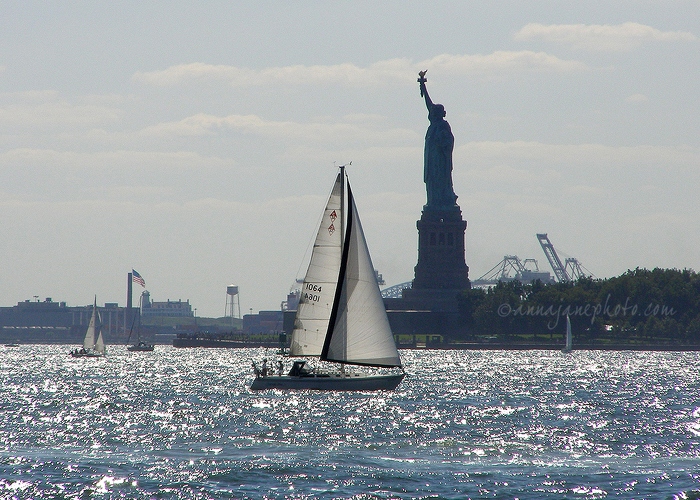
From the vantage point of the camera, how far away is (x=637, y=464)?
4356cm

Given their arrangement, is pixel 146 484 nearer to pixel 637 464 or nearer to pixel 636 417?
pixel 637 464

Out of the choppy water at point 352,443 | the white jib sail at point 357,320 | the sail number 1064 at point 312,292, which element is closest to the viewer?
the choppy water at point 352,443

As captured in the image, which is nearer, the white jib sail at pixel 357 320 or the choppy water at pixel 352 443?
the choppy water at pixel 352 443

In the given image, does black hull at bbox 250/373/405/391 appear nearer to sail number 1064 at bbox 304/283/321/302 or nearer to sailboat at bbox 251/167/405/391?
sailboat at bbox 251/167/405/391

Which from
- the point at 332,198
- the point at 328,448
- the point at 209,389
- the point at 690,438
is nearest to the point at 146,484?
the point at 328,448

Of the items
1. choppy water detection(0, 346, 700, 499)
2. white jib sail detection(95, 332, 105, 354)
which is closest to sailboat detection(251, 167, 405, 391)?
choppy water detection(0, 346, 700, 499)

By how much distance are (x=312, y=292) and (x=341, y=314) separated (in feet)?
11.3

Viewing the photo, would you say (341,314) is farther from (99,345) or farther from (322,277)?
(99,345)

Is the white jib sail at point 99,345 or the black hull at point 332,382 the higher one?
the white jib sail at point 99,345

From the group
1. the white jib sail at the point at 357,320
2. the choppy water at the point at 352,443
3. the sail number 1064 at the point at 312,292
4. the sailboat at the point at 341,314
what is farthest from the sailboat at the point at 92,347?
the white jib sail at the point at 357,320

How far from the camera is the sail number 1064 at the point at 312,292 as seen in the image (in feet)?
229

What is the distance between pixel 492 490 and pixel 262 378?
35.1m

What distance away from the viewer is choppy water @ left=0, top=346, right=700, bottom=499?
38812 mm

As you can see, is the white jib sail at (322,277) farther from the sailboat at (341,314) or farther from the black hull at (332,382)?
the black hull at (332,382)
